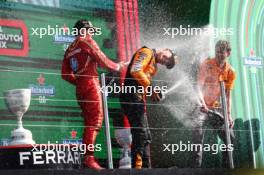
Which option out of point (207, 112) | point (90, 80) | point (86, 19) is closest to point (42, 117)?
point (90, 80)

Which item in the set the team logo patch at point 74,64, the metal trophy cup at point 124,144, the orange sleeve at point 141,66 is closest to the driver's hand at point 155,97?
the orange sleeve at point 141,66

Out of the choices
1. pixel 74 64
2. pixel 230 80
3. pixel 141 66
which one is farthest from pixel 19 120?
pixel 230 80

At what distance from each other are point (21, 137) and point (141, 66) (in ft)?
4.02

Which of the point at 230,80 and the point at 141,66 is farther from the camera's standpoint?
the point at 230,80

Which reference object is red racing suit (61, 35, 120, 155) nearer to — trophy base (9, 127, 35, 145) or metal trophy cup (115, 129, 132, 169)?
metal trophy cup (115, 129, 132, 169)

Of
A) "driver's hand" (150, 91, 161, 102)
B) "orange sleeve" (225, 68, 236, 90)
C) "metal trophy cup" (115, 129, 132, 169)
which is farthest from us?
"orange sleeve" (225, 68, 236, 90)

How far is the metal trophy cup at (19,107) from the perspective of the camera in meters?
5.62

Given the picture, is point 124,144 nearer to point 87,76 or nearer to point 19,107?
point 87,76

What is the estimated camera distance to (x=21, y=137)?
5.64 metres

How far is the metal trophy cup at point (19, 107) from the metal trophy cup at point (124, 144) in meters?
0.76

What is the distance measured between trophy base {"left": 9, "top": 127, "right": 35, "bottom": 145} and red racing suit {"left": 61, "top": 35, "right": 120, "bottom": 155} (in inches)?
18.8

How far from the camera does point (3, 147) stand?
554cm

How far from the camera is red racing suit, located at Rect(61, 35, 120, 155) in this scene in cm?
595

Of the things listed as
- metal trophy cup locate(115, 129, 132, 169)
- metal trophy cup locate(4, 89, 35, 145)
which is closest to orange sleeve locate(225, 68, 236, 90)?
metal trophy cup locate(115, 129, 132, 169)
